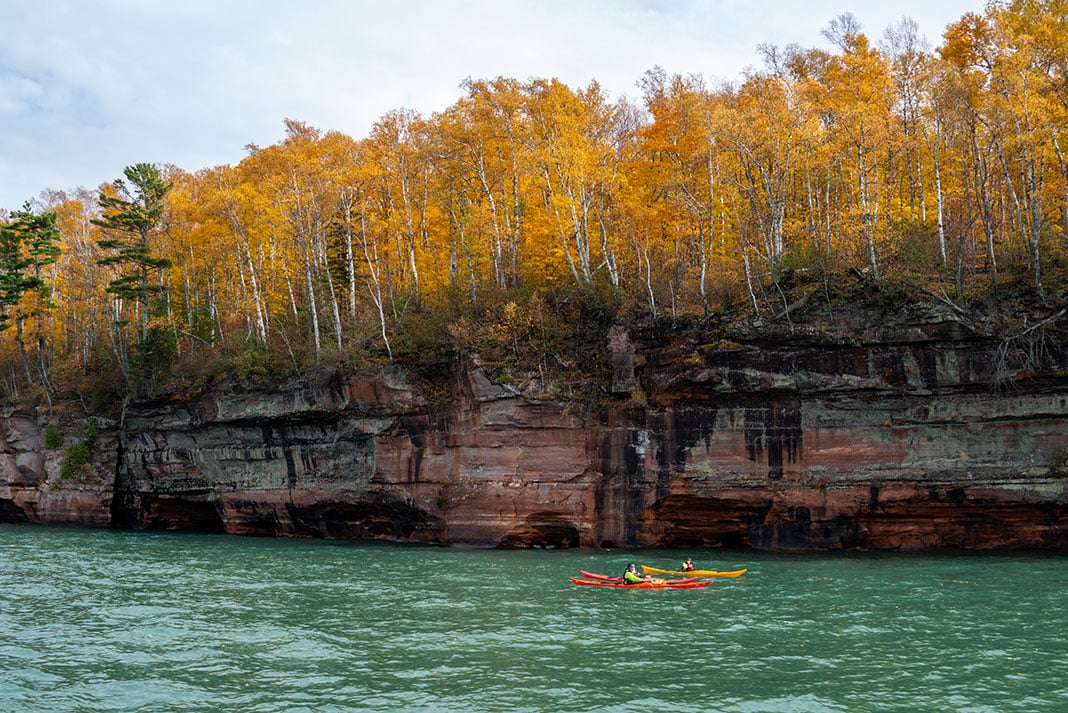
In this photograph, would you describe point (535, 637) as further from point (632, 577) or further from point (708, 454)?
point (708, 454)

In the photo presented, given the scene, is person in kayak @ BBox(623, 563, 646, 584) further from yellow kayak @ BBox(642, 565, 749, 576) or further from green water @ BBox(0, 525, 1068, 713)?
yellow kayak @ BBox(642, 565, 749, 576)

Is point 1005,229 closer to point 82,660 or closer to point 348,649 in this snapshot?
point 348,649

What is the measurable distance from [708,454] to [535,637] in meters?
14.6

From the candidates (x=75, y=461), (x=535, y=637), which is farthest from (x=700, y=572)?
(x=75, y=461)

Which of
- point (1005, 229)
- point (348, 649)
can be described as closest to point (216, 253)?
point (348, 649)

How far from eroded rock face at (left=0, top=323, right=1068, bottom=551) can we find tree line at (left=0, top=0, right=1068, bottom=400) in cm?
238

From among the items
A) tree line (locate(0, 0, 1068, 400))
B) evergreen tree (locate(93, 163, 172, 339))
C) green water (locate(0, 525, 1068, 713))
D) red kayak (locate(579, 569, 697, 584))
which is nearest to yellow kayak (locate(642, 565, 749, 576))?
red kayak (locate(579, 569, 697, 584))

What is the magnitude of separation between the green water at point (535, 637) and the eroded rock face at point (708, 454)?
2110 millimetres

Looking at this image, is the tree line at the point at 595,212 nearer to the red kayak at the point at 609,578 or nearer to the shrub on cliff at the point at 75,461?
the shrub on cliff at the point at 75,461

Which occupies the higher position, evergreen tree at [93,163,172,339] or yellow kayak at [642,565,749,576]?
evergreen tree at [93,163,172,339]

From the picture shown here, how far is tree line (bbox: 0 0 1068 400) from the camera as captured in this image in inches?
1226

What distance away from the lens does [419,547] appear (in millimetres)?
33469

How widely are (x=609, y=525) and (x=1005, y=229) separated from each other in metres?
21.8

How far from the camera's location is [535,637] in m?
17.4
